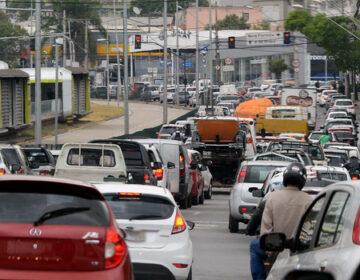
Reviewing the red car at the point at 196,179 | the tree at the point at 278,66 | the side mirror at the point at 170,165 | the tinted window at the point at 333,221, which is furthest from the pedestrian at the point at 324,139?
the tree at the point at 278,66

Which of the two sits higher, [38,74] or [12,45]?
[12,45]

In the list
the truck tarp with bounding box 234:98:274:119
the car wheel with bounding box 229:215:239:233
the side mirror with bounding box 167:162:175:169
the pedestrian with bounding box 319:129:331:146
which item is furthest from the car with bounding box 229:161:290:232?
the truck tarp with bounding box 234:98:274:119

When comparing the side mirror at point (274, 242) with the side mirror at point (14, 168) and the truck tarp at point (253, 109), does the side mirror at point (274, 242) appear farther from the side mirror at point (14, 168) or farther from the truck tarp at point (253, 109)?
the truck tarp at point (253, 109)

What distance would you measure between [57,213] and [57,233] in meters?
0.22

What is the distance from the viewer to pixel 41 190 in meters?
7.82

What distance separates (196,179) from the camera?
28766mm

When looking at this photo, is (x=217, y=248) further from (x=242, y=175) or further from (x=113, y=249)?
(x=113, y=249)

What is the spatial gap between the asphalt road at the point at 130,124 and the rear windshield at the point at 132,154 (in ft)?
112

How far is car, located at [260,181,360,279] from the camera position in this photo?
5.85 meters

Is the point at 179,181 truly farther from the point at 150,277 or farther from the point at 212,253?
the point at 150,277

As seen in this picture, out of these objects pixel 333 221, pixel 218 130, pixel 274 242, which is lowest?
pixel 218 130

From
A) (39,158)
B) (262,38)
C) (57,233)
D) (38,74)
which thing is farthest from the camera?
(262,38)

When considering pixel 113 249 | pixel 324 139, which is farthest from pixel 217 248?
pixel 324 139

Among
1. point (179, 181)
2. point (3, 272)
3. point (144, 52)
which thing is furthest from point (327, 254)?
point (144, 52)
